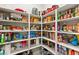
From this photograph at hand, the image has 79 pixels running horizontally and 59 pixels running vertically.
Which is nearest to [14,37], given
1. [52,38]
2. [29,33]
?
[29,33]

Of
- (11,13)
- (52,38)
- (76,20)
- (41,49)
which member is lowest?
(41,49)

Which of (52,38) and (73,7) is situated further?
(52,38)

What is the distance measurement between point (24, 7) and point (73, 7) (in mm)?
602

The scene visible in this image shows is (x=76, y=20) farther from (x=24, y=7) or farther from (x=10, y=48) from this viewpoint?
(x=10, y=48)

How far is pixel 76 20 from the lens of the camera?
107 centimetres
